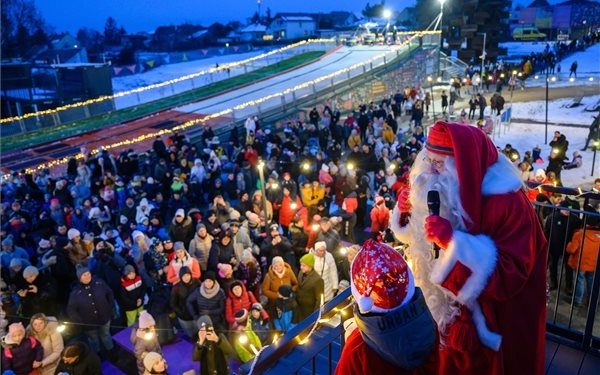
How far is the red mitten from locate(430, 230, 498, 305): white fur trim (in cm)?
3

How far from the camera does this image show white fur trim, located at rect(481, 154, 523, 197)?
8.34 ft

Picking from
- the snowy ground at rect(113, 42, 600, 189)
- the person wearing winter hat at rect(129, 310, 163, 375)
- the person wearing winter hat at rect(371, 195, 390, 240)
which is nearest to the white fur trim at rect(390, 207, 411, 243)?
the person wearing winter hat at rect(129, 310, 163, 375)

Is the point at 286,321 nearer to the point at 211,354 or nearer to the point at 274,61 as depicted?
the point at 211,354

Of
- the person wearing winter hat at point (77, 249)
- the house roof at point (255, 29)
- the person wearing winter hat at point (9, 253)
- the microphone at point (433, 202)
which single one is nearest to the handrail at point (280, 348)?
the microphone at point (433, 202)

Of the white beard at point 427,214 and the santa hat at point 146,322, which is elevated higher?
the white beard at point 427,214

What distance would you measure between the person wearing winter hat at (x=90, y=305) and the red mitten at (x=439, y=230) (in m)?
5.70

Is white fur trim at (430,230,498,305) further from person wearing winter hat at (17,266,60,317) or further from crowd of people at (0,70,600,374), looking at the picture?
person wearing winter hat at (17,266,60,317)

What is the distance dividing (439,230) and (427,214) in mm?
Answer: 364

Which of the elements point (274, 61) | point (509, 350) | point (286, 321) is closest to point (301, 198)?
point (286, 321)

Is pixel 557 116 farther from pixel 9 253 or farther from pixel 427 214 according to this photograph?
pixel 427 214

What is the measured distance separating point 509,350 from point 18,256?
27.0ft

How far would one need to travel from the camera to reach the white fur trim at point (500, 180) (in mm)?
2543

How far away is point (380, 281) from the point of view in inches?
75.2

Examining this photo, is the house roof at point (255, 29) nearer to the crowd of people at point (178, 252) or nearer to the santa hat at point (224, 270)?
the crowd of people at point (178, 252)
